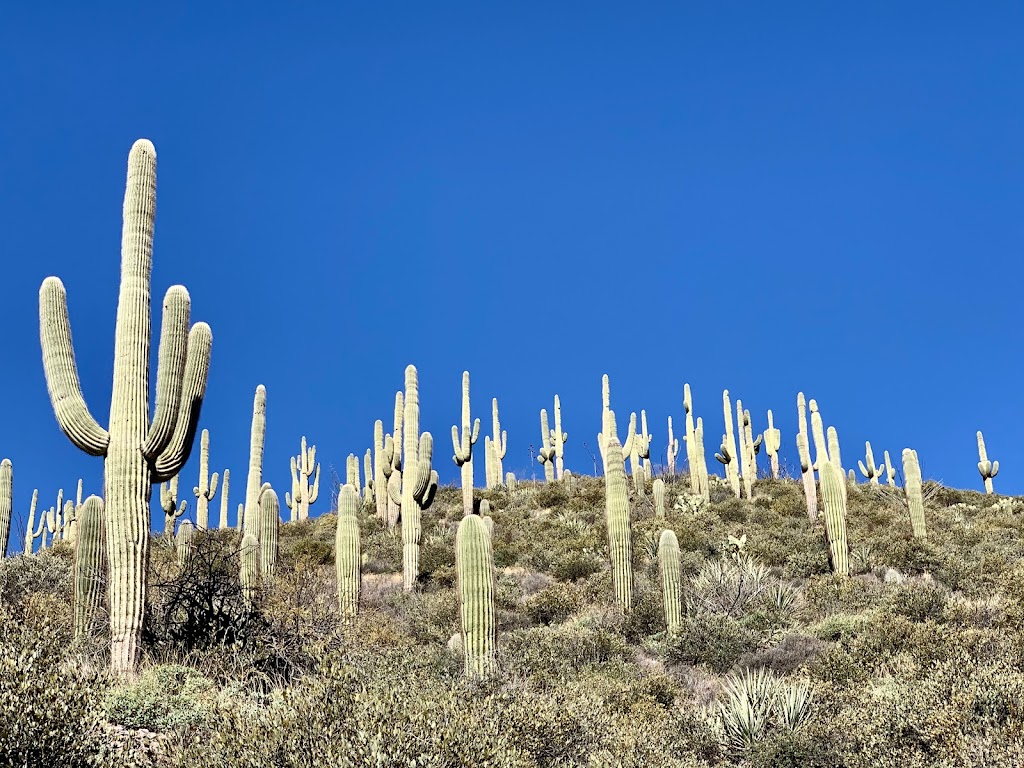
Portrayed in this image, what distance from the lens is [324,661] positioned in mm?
5848

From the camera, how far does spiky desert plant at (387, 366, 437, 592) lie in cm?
1689

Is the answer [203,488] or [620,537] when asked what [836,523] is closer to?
[620,537]

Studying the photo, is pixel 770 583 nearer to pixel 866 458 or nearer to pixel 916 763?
pixel 916 763

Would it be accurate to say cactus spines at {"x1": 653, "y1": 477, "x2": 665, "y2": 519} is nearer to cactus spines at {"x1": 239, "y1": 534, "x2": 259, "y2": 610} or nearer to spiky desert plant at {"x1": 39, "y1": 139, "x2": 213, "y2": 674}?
cactus spines at {"x1": 239, "y1": 534, "x2": 259, "y2": 610}

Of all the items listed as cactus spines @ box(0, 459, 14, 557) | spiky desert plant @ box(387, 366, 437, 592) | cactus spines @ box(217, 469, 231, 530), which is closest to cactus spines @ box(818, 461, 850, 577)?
spiky desert plant @ box(387, 366, 437, 592)

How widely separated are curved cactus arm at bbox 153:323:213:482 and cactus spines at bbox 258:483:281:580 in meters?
4.85

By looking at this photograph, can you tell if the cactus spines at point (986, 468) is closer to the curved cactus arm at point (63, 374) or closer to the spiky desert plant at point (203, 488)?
the spiky desert plant at point (203, 488)

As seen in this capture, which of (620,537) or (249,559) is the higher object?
(620,537)

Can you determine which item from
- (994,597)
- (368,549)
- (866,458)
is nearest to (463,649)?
(994,597)

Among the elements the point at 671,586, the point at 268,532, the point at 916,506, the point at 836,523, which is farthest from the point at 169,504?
the point at 916,506

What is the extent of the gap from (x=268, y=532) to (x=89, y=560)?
4027mm

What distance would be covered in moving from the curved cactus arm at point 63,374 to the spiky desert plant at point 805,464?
17055mm

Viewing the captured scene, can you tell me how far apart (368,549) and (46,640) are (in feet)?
47.9

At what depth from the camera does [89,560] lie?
1051 centimetres
